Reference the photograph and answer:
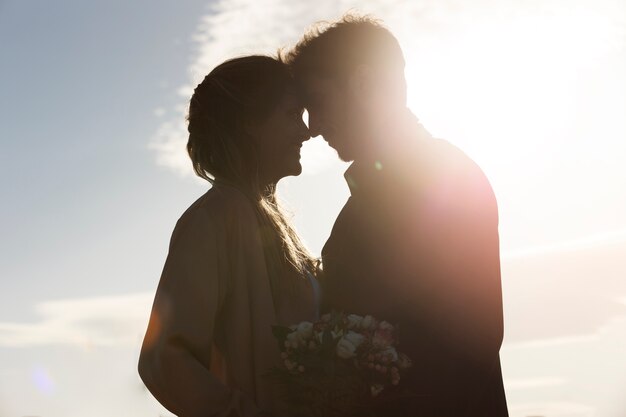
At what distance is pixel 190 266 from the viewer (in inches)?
213

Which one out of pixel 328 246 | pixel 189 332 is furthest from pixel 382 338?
pixel 328 246

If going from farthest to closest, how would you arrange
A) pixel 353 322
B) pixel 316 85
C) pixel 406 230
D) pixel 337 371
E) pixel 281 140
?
pixel 316 85 → pixel 281 140 → pixel 406 230 → pixel 353 322 → pixel 337 371

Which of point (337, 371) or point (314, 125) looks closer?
point (337, 371)

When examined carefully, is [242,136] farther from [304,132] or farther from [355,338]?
[355,338]

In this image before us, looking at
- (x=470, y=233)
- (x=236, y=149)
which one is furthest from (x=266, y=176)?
(x=470, y=233)

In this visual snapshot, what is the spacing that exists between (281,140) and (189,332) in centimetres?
193

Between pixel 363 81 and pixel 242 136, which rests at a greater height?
pixel 363 81

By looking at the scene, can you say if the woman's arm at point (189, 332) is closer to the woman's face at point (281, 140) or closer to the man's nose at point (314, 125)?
the woman's face at point (281, 140)

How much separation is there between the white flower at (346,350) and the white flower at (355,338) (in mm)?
30

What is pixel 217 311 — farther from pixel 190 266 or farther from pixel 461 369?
pixel 461 369

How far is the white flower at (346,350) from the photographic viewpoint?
4.93 metres

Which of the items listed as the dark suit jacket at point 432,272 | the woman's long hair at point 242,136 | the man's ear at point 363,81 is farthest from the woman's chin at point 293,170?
the man's ear at point 363,81

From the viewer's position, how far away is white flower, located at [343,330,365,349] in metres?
4.98

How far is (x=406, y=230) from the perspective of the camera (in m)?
5.94
